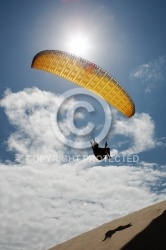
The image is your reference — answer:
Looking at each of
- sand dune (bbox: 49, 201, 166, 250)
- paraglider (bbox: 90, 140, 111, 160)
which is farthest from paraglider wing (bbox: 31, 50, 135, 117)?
sand dune (bbox: 49, 201, 166, 250)

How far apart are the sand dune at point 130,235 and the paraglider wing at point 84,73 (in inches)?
247

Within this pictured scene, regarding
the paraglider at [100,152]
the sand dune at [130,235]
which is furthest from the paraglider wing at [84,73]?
the sand dune at [130,235]

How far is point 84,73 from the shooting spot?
536 inches

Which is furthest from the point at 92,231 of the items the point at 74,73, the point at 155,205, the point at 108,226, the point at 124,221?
the point at 74,73

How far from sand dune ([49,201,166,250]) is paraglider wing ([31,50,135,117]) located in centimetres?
628

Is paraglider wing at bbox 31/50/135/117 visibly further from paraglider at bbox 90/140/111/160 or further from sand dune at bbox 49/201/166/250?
sand dune at bbox 49/201/166/250

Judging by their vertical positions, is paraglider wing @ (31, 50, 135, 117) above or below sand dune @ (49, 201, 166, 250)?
above

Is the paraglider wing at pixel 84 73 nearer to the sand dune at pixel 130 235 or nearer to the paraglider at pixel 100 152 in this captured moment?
the paraglider at pixel 100 152

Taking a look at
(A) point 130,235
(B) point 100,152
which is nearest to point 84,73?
(B) point 100,152

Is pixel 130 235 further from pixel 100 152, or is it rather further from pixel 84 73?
pixel 84 73

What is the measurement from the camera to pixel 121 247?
13.1 m

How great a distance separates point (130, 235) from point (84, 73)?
8447mm

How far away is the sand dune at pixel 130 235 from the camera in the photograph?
12.3m

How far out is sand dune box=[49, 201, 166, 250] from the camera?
12.3 m
